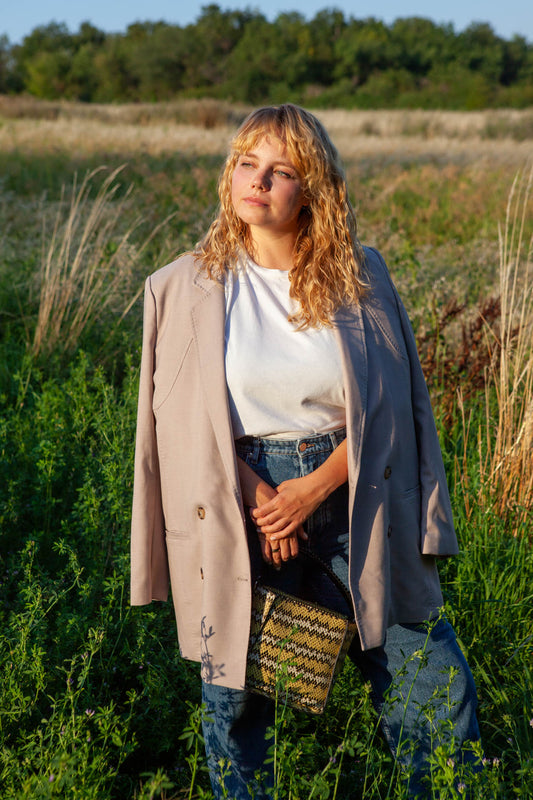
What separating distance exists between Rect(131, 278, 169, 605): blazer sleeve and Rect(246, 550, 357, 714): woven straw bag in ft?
1.20

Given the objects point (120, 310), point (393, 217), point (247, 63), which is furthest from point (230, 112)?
point (247, 63)

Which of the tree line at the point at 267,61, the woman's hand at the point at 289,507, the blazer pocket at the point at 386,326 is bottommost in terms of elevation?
the woman's hand at the point at 289,507

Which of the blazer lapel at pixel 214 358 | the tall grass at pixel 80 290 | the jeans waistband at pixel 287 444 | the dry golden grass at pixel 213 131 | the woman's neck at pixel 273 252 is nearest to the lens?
the blazer lapel at pixel 214 358

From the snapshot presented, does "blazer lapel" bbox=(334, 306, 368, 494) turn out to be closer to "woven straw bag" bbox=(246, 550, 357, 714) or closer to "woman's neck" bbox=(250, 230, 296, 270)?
"woman's neck" bbox=(250, 230, 296, 270)

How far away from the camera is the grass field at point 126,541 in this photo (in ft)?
7.23

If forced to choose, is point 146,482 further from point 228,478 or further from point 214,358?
point 214,358

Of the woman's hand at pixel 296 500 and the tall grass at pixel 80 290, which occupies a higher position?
the woman's hand at pixel 296 500

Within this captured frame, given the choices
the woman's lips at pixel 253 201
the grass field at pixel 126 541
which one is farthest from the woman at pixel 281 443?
the grass field at pixel 126 541

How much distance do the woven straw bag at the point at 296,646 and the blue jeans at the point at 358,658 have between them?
0.12 meters

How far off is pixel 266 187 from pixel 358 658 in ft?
4.97

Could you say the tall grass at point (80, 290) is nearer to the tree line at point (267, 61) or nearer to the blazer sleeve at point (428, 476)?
the blazer sleeve at point (428, 476)

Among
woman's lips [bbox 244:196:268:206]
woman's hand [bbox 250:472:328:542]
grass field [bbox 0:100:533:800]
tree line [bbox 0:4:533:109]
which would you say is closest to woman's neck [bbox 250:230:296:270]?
woman's lips [bbox 244:196:268:206]

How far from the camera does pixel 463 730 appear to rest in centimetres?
231

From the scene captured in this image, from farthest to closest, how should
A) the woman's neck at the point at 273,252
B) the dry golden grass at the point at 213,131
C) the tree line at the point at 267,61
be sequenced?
the tree line at the point at 267,61 → the dry golden grass at the point at 213,131 → the woman's neck at the point at 273,252
